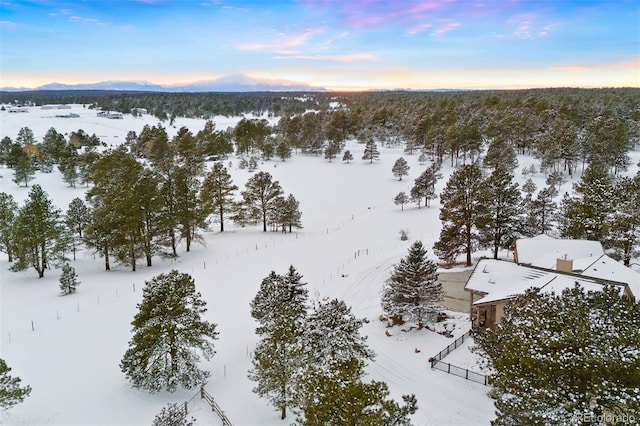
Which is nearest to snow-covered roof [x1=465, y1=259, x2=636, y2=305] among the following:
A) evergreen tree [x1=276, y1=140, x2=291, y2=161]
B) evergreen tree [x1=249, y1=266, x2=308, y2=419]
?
evergreen tree [x1=249, y1=266, x2=308, y2=419]

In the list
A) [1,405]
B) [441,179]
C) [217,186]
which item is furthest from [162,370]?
[441,179]

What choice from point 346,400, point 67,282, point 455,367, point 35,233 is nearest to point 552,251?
point 455,367

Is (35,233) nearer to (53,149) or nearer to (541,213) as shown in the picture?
(541,213)

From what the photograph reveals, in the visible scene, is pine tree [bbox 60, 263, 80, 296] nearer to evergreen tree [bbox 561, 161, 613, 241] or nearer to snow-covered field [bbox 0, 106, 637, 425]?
snow-covered field [bbox 0, 106, 637, 425]

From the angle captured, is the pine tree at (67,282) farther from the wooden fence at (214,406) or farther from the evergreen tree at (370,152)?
the evergreen tree at (370,152)

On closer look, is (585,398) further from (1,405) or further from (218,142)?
(218,142)

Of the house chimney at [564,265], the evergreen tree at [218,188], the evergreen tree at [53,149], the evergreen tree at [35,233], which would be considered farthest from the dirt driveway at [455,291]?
the evergreen tree at [53,149]
